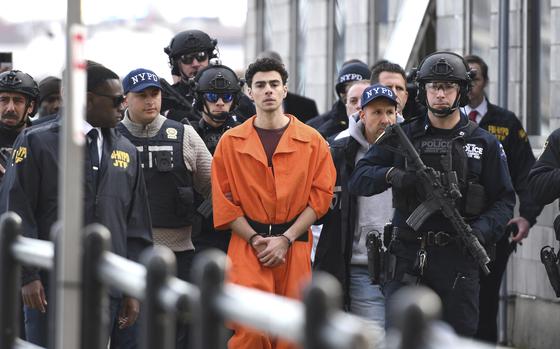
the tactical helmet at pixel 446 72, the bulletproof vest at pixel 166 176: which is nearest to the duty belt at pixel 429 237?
the tactical helmet at pixel 446 72

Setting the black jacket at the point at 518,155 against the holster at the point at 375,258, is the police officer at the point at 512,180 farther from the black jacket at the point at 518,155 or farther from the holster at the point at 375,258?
the holster at the point at 375,258

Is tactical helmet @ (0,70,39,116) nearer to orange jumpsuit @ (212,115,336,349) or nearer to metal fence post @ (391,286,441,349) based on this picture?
orange jumpsuit @ (212,115,336,349)

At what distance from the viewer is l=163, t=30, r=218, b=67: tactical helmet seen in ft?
39.8

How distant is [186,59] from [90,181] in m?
3.43

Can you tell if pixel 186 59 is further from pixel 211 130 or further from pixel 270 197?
pixel 270 197

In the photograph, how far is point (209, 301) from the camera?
4.86 meters

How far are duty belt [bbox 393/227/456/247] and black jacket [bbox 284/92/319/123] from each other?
5.29m

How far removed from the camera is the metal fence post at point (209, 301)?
4.84 metres

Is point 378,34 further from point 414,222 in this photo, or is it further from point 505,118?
point 414,222

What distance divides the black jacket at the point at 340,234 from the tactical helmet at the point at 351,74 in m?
2.27

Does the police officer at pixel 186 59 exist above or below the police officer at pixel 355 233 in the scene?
above

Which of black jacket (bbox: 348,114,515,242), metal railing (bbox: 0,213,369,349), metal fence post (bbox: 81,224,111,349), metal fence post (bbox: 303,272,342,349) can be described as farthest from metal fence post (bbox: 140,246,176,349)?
black jacket (bbox: 348,114,515,242)

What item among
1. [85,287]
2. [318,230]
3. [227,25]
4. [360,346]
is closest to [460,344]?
[360,346]

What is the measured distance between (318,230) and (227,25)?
3642 centimetres
